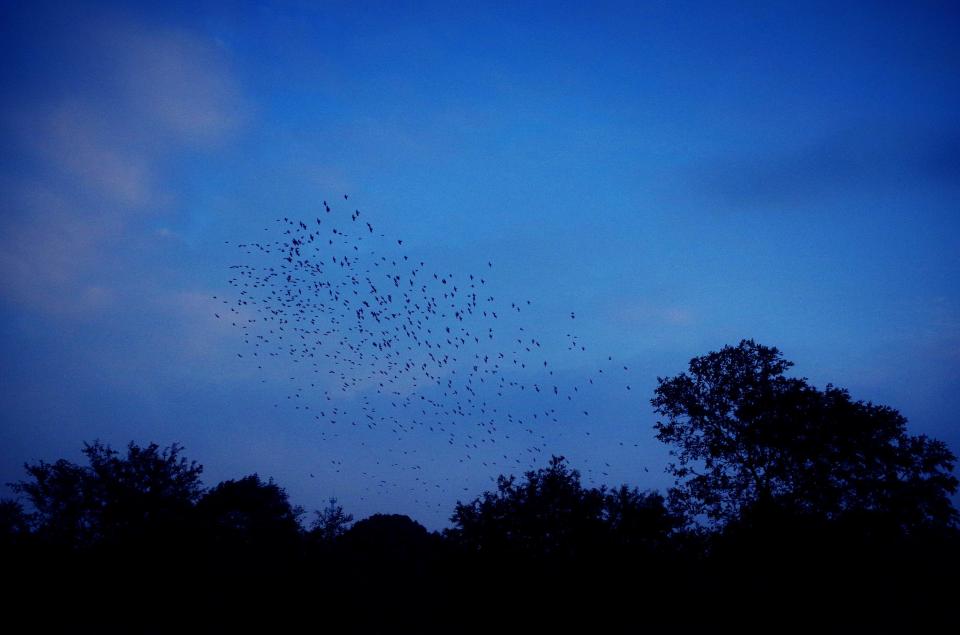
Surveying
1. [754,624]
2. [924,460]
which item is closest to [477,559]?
[754,624]

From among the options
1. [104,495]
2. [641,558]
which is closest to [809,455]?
[641,558]

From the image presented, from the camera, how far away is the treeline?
17953 millimetres

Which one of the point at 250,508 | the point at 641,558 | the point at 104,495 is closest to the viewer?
the point at 641,558

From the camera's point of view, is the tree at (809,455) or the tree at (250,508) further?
the tree at (250,508)

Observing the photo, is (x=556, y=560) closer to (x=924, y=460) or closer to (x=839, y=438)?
(x=839, y=438)

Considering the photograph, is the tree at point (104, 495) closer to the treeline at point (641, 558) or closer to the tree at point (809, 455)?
the treeline at point (641, 558)

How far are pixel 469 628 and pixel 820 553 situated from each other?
1519 centimetres

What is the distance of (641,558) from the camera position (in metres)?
18.9

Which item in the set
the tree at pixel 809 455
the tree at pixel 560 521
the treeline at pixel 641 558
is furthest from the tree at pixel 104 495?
the tree at pixel 809 455

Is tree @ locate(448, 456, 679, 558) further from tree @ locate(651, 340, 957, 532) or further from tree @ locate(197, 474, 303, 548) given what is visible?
tree @ locate(197, 474, 303, 548)

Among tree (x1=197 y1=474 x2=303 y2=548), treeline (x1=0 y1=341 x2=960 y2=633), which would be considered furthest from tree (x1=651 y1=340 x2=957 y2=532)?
tree (x1=197 y1=474 x2=303 y2=548)

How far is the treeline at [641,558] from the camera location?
18.0 meters

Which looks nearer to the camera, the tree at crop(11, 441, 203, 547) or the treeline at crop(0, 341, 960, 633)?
the treeline at crop(0, 341, 960, 633)

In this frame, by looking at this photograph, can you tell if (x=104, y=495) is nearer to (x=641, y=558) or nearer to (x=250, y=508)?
(x=250, y=508)
